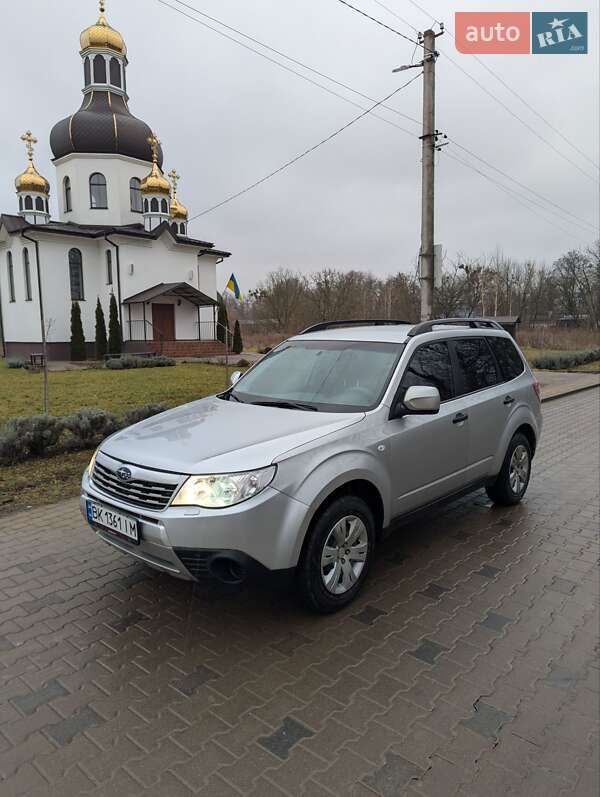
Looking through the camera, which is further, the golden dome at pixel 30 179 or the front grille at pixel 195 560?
the golden dome at pixel 30 179

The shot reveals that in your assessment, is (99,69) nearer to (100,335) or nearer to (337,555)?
(100,335)

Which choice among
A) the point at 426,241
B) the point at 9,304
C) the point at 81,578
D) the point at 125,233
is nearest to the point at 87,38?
→ the point at 125,233

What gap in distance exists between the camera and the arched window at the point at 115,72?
3300 cm

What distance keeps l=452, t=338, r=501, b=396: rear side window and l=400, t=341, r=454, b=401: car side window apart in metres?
0.17

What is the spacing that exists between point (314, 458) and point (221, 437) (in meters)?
0.60

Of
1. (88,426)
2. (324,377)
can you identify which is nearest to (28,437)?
(88,426)

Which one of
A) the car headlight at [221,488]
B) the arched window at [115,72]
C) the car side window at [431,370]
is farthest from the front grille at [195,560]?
the arched window at [115,72]

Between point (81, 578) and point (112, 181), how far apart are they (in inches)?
1290

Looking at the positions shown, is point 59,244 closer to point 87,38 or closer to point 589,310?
point 87,38

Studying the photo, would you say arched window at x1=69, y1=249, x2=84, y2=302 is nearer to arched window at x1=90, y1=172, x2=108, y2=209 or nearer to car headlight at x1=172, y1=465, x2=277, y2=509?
arched window at x1=90, y1=172, x2=108, y2=209

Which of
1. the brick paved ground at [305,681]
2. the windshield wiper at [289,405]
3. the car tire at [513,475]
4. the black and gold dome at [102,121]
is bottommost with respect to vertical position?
the brick paved ground at [305,681]

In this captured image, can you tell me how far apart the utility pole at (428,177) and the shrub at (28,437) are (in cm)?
795

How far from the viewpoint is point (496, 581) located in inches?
151

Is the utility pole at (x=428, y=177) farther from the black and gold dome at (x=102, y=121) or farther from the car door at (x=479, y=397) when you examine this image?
the black and gold dome at (x=102, y=121)
